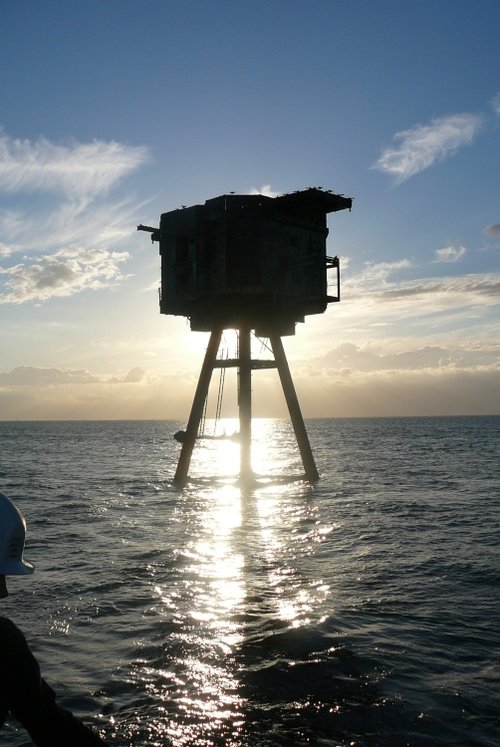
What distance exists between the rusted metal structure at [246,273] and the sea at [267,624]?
282 inches

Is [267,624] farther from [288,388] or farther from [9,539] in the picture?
[288,388]

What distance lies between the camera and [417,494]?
94.8 ft

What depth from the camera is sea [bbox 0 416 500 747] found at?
7109 mm

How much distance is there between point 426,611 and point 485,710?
3.84 meters

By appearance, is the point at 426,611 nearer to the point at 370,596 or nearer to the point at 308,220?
the point at 370,596

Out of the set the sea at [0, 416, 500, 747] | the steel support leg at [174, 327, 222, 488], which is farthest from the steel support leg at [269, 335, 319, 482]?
the sea at [0, 416, 500, 747]

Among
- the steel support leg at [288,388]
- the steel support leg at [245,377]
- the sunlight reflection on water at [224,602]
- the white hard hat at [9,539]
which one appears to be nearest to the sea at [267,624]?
the sunlight reflection on water at [224,602]

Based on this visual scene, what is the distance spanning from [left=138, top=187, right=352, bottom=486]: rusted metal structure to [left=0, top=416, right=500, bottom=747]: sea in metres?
7.17

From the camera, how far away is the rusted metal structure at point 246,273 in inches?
1038

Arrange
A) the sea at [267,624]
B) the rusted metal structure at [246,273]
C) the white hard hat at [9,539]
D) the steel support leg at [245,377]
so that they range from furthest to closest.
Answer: the steel support leg at [245,377] → the rusted metal structure at [246,273] → the sea at [267,624] → the white hard hat at [9,539]

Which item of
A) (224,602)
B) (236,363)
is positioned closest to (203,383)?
(236,363)

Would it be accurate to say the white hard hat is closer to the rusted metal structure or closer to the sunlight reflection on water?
the sunlight reflection on water

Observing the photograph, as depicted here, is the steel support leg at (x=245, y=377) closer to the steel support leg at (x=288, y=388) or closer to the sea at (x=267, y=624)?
the steel support leg at (x=288, y=388)

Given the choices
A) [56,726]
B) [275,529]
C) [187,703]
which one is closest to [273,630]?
[187,703]
